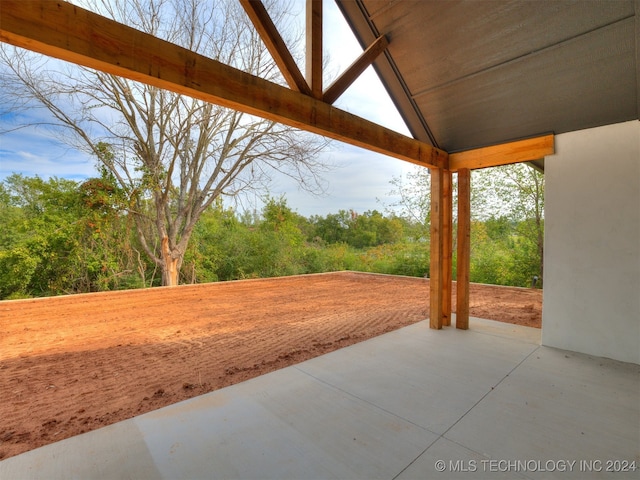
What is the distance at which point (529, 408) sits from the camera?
1920 millimetres

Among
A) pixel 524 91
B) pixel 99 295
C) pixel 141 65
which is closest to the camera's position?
pixel 141 65

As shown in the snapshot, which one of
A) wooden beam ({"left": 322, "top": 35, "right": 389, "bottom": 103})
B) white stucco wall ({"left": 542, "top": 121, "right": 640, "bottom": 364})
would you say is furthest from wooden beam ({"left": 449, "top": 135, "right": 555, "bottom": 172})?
wooden beam ({"left": 322, "top": 35, "right": 389, "bottom": 103})

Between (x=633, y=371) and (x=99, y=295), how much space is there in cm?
782

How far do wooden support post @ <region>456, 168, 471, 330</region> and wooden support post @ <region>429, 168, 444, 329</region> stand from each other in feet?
0.73

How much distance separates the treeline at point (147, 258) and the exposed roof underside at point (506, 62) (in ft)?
18.9

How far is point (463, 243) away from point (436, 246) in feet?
1.07

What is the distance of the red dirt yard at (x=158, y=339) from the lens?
208 centimetres

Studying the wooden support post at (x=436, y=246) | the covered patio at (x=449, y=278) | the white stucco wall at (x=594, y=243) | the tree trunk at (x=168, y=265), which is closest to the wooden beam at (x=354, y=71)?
the covered patio at (x=449, y=278)

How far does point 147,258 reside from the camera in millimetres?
8375

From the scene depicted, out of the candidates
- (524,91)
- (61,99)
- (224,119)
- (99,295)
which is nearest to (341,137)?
(524,91)

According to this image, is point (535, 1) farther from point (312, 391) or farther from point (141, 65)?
point (312, 391)

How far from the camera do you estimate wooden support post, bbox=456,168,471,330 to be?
3.55m

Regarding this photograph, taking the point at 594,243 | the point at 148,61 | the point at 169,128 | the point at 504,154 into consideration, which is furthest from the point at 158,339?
the point at 169,128

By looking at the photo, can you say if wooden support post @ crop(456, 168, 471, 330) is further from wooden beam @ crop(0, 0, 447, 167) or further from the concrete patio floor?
wooden beam @ crop(0, 0, 447, 167)
